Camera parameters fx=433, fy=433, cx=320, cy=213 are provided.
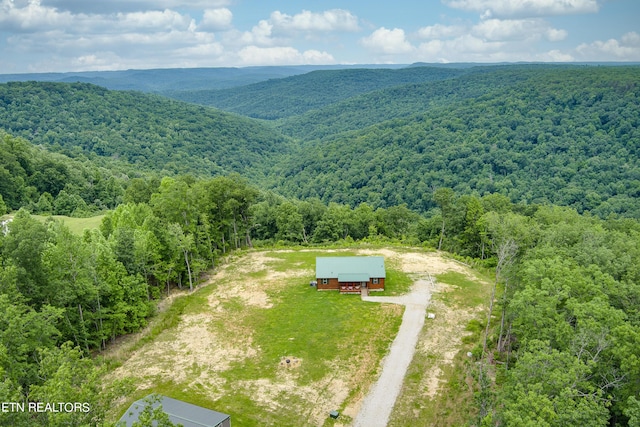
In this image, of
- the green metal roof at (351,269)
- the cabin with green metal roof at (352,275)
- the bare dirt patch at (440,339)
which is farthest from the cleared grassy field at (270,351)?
the green metal roof at (351,269)

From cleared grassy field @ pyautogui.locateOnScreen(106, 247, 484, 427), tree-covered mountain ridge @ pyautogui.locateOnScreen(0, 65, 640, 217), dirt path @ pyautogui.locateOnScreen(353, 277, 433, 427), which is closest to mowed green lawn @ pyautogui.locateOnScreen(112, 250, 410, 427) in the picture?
cleared grassy field @ pyautogui.locateOnScreen(106, 247, 484, 427)

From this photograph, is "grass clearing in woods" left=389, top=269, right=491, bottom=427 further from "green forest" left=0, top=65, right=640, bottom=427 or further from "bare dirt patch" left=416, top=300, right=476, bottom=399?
"green forest" left=0, top=65, right=640, bottom=427

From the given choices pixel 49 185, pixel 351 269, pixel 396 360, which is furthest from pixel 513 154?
pixel 49 185

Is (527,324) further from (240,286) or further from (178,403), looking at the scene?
(240,286)

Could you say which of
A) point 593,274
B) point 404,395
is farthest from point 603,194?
point 404,395

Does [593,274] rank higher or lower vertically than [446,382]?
higher

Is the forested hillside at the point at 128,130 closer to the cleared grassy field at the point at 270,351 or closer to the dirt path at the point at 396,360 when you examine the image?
the cleared grassy field at the point at 270,351
